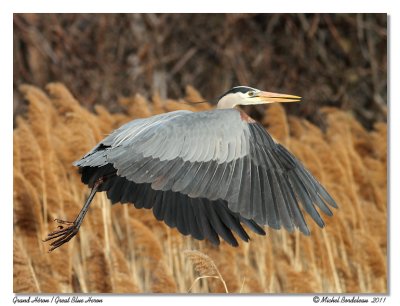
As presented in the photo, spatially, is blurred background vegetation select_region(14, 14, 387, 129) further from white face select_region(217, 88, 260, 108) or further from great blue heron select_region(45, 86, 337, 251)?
great blue heron select_region(45, 86, 337, 251)

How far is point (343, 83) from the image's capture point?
6.22m

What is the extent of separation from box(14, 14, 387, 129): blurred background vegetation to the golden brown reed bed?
138 cm

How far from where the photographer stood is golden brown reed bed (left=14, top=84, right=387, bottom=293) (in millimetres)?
3930

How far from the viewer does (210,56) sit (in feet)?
21.5

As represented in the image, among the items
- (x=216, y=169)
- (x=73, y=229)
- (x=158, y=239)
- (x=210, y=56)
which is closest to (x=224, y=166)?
(x=216, y=169)

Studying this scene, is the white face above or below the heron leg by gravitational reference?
above

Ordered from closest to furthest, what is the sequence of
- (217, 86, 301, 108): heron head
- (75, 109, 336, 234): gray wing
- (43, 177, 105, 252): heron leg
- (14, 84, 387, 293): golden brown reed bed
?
1. (75, 109, 336, 234): gray wing
2. (43, 177, 105, 252): heron leg
3. (217, 86, 301, 108): heron head
4. (14, 84, 387, 293): golden brown reed bed

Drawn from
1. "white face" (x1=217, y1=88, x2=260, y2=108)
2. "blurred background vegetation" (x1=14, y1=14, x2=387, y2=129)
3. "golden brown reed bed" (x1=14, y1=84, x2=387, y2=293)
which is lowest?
"golden brown reed bed" (x1=14, y1=84, x2=387, y2=293)

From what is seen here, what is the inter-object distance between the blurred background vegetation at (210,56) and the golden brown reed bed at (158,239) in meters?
1.38

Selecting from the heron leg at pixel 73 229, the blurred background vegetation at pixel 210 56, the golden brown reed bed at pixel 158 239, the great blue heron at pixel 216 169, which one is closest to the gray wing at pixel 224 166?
the great blue heron at pixel 216 169

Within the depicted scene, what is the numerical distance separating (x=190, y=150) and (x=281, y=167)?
1.18 ft

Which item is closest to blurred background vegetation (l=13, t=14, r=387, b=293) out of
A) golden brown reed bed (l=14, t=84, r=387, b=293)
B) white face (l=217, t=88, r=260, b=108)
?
golden brown reed bed (l=14, t=84, r=387, b=293)

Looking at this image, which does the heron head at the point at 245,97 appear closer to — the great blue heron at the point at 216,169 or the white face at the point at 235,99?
the white face at the point at 235,99

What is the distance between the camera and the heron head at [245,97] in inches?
141
